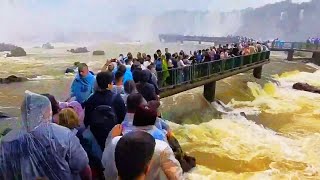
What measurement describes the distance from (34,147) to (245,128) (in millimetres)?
10966

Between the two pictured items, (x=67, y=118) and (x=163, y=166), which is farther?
(x=67, y=118)

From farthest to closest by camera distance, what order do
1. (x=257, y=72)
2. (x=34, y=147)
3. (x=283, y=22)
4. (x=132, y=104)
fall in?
(x=283, y=22) → (x=257, y=72) → (x=132, y=104) → (x=34, y=147)

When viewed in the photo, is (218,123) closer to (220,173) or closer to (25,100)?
(220,173)

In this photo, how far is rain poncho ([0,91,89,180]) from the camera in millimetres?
2664

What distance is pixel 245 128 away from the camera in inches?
509

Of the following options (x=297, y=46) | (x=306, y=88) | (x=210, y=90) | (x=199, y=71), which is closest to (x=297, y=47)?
(x=297, y=46)

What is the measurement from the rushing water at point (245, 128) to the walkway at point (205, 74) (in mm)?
822

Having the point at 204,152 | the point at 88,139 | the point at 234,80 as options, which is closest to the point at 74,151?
the point at 88,139

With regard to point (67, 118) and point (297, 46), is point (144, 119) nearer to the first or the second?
point (67, 118)

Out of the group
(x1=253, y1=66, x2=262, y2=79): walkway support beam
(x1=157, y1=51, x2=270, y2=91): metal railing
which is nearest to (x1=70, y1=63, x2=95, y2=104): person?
(x1=157, y1=51, x2=270, y2=91): metal railing

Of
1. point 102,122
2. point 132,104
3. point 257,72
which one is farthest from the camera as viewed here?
point 257,72

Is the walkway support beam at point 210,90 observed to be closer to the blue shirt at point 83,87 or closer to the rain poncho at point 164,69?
the rain poncho at point 164,69

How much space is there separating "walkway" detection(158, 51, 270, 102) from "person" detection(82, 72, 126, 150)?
7.40 metres

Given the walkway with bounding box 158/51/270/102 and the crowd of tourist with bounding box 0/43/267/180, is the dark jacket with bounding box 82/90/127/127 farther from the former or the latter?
the walkway with bounding box 158/51/270/102
